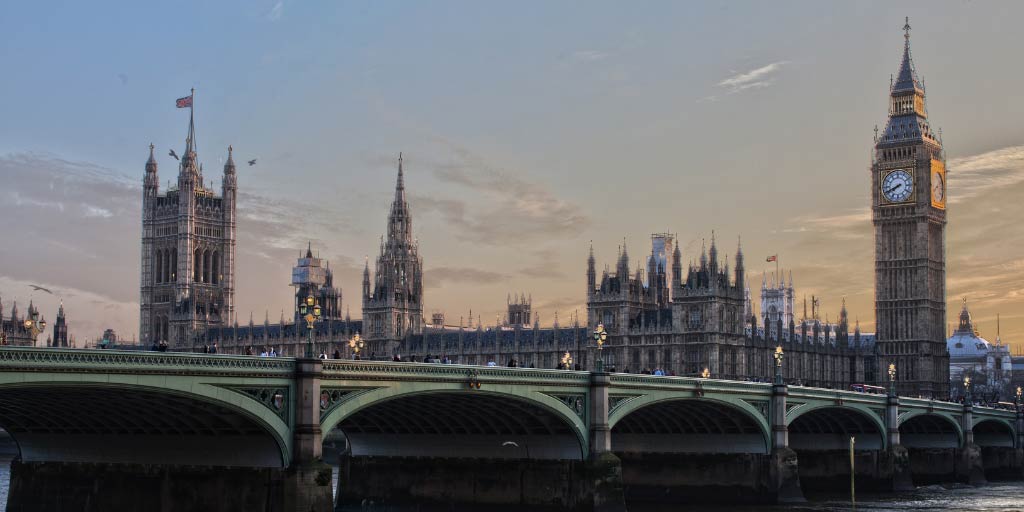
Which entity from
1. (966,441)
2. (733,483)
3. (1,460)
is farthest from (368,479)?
(1,460)

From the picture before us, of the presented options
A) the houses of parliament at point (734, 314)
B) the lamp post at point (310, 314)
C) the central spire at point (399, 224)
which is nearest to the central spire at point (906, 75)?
the houses of parliament at point (734, 314)

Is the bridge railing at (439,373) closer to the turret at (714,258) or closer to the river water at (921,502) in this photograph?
the river water at (921,502)

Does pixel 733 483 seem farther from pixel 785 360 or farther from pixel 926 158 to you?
pixel 926 158

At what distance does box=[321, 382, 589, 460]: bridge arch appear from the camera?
69.4m

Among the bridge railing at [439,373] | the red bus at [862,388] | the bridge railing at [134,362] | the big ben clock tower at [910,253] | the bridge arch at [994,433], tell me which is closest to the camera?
the bridge railing at [134,362]

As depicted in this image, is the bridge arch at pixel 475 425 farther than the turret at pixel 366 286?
No

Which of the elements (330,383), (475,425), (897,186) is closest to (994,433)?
(897,186)

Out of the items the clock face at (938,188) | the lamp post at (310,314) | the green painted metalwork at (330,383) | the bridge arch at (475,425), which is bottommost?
the bridge arch at (475,425)

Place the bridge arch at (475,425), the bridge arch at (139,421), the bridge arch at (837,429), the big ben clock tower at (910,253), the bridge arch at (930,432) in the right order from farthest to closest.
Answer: the big ben clock tower at (910,253) → the bridge arch at (930,432) → the bridge arch at (837,429) → the bridge arch at (475,425) → the bridge arch at (139,421)

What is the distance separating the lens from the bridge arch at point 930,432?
4820 inches

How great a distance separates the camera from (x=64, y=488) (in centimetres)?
6581

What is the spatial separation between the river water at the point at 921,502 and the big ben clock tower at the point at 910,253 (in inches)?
2536

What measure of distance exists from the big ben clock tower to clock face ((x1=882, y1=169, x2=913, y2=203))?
0.39 feet

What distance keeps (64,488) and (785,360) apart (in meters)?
113
